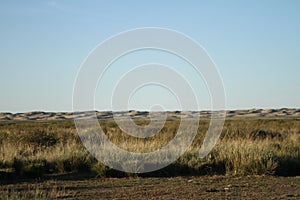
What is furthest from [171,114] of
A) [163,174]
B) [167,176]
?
[167,176]

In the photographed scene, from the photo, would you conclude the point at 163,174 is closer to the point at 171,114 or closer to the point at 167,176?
the point at 167,176

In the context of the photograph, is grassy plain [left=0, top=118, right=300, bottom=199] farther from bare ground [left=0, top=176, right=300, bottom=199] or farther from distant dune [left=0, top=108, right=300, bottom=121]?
distant dune [left=0, top=108, right=300, bottom=121]

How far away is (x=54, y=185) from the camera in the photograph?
36.8 feet

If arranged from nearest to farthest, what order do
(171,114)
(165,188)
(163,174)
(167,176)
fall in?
(165,188) → (167,176) → (163,174) → (171,114)

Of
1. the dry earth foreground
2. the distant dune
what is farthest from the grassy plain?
the distant dune

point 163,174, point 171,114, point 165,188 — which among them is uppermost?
point 171,114

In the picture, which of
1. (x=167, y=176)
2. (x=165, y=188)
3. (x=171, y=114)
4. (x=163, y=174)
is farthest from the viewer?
(x=171, y=114)

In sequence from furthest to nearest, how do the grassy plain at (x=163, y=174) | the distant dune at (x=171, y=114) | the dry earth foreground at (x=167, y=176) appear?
the distant dune at (x=171, y=114)
the grassy plain at (x=163, y=174)
the dry earth foreground at (x=167, y=176)

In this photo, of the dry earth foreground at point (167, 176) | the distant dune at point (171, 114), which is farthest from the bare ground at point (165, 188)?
the distant dune at point (171, 114)

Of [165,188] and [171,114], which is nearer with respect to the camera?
[165,188]

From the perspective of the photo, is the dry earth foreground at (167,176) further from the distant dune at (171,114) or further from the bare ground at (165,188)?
the distant dune at (171,114)

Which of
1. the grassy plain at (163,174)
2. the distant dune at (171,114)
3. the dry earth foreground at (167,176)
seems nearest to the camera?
the dry earth foreground at (167,176)

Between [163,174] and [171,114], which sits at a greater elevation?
[171,114]

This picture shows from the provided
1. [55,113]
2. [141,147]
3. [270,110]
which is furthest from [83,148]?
[270,110]
